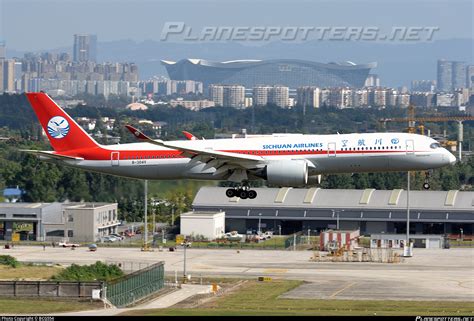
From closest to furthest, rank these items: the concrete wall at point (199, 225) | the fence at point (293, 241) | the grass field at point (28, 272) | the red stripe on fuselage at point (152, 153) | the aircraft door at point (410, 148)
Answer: the red stripe on fuselage at point (152, 153) < the aircraft door at point (410, 148) < the grass field at point (28, 272) < the fence at point (293, 241) < the concrete wall at point (199, 225)

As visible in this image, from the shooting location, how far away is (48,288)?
341ft

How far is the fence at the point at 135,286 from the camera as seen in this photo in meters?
104

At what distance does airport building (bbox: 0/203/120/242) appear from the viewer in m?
163

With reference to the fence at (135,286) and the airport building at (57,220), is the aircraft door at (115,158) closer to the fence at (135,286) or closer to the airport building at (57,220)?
the fence at (135,286)

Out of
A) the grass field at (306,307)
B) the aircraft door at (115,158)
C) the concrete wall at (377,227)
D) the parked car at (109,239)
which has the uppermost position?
the aircraft door at (115,158)

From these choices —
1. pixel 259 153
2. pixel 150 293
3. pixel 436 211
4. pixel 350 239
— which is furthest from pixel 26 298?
pixel 436 211

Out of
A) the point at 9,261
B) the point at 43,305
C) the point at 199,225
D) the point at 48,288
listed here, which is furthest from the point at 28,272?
the point at 199,225

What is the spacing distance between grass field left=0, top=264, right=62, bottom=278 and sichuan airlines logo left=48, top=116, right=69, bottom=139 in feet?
66.1

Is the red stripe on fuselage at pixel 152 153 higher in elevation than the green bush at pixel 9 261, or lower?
higher

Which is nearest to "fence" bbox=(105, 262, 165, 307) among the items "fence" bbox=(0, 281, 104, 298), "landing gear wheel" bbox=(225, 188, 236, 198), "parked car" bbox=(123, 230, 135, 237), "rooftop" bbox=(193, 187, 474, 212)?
"fence" bbox=(0, 281, 104, 298)

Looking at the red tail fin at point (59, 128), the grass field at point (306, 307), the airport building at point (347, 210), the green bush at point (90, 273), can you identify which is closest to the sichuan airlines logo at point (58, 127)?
the red tail fin at point (59, 128)

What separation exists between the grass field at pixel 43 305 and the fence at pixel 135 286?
235 cm

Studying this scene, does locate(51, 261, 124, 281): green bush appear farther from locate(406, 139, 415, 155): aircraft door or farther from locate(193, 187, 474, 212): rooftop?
locate(193, 187, 474, 212): rooftop

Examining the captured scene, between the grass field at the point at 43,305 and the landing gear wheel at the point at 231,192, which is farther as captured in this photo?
the grass field at the point at 43,305
